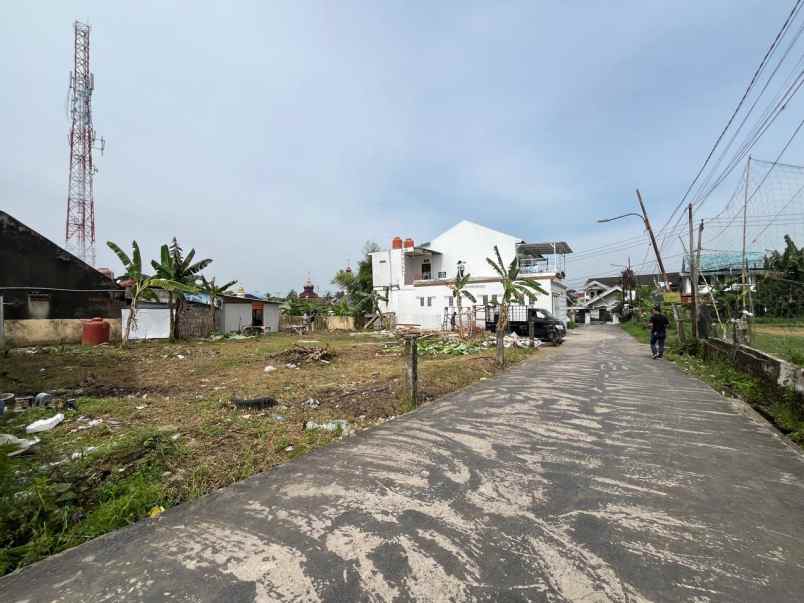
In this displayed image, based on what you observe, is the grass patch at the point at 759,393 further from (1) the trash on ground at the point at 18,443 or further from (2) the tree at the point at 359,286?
(2) the tree at the point at 359,286

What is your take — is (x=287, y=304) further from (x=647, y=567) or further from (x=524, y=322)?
(x=647, y=567)

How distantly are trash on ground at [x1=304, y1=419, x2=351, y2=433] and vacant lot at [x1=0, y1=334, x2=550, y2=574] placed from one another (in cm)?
8

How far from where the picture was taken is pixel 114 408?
626cm

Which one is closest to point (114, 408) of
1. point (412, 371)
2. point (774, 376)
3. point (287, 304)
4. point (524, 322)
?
point (412, 371)

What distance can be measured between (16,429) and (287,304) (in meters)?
29.5

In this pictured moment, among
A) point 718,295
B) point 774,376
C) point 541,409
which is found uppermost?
point 718,295

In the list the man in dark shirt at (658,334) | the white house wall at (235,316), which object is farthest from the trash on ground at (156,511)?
the white house wall at (235,316)

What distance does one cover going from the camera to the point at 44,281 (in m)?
17.7

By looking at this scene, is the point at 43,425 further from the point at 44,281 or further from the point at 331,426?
the point at 44,281

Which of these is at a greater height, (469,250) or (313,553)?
(469,250)

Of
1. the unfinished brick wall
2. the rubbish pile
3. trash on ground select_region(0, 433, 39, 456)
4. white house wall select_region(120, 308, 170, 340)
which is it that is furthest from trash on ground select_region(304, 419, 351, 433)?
white house wall select_region(120, 308, 170, 340)

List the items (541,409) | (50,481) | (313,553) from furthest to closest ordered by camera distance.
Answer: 1. (541,409)
2. (50,481)
3. (313,553)

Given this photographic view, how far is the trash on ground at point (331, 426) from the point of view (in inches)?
201

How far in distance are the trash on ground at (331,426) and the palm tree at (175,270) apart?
53.3ft
